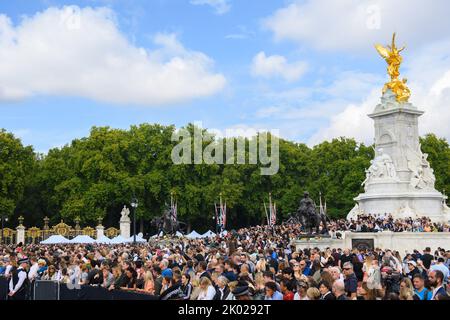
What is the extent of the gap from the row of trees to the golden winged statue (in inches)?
697

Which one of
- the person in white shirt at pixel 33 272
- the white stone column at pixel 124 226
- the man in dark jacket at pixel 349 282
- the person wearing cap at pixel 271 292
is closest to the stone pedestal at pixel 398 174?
the white stone column at pixel 124 226

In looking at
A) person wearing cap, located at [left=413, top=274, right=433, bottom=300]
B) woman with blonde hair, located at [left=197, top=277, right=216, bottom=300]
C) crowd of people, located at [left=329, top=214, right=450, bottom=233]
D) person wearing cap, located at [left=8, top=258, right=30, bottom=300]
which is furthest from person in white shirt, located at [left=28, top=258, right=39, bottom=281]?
crowd of people, located at [left=329, top=214, right=450, bottom=233]

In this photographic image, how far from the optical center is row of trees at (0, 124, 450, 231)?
57188mm

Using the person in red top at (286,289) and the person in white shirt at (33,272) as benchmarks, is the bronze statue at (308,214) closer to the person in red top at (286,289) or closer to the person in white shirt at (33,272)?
the person in white shirt at (33,272)

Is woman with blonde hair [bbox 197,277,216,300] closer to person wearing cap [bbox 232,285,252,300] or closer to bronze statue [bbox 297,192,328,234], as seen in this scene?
person wearing cap [bbox 232,285,252,300]

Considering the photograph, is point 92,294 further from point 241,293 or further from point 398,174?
point 398,174

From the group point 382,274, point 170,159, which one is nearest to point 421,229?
point 382,274

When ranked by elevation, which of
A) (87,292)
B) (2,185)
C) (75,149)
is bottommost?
(87,292)

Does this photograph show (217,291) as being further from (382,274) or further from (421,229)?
(421,229)

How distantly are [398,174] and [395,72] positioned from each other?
8.32m

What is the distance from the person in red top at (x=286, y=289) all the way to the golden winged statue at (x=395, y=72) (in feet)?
120

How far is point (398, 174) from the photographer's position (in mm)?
41625
